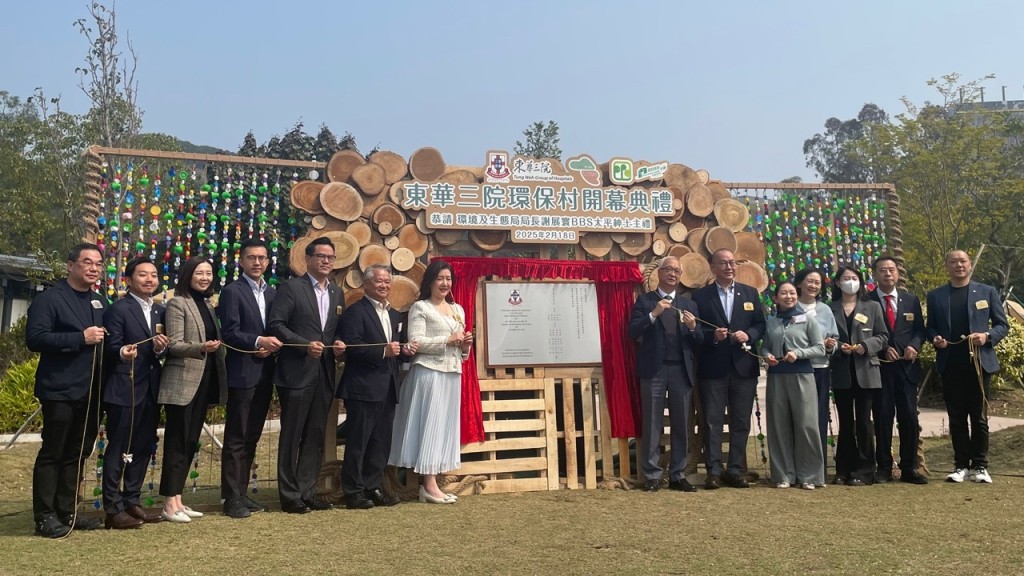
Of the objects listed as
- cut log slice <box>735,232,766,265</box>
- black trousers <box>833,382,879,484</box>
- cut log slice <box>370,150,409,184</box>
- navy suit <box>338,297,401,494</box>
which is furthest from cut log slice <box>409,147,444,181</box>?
black trousers <box>833,382,879,484</box>

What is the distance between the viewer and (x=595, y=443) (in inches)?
198

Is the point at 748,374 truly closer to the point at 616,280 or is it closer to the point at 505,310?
the point at 616,280

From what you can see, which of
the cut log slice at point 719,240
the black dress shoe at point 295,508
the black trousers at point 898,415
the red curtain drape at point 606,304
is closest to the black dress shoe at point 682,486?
the red curtain drape at point 606,304

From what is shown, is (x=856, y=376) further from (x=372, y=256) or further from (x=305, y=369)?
(x=305, y=369)

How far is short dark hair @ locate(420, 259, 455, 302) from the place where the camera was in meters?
4.45

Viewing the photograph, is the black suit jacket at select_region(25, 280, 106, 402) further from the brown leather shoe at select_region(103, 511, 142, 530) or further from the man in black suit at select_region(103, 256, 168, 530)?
the brown leather shoe at select_region(103, 511, 142, 530)

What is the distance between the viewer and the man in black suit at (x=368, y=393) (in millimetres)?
4188

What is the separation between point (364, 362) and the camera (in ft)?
13.8

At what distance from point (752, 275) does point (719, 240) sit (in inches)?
13.2

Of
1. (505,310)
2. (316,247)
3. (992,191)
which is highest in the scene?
(992,191)

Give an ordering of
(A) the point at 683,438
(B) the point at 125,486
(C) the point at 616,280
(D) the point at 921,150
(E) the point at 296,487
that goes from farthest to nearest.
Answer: (D) the point at 921,150
(C) the point at 616,280
(A) the point at 683,438
(E) the point at 296,487
(B) the point at 125,486

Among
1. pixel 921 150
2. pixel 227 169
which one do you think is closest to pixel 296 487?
pixel 227 169

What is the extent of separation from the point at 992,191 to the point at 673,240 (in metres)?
14.8

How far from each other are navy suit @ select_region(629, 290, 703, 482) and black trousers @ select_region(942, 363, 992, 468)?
1.65m
